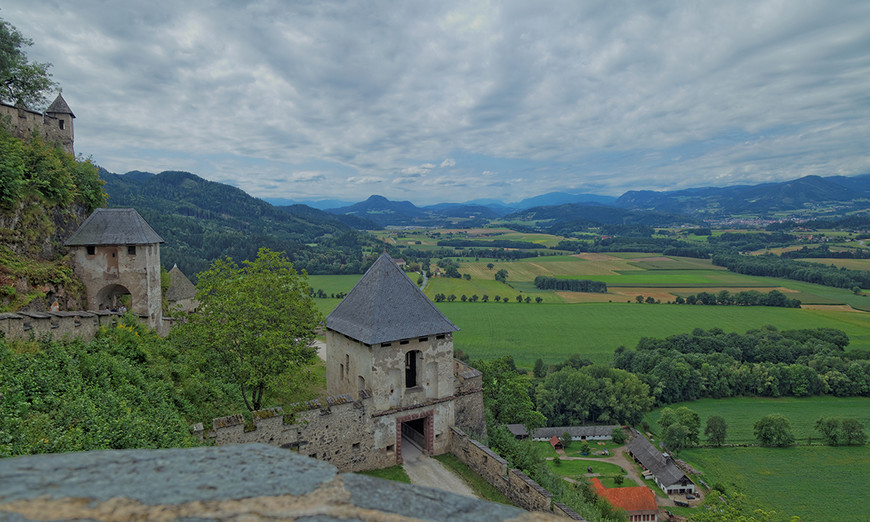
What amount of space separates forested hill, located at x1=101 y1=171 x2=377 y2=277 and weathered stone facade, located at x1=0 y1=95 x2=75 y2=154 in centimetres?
5282

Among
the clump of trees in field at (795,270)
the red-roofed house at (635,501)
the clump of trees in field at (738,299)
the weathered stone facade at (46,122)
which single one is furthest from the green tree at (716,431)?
the clump of trees in field at (795,270)

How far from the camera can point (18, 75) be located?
3005cm

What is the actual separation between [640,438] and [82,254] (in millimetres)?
61214

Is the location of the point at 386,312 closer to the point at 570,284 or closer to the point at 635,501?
the point at 635,501

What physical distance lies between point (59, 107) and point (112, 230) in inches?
460

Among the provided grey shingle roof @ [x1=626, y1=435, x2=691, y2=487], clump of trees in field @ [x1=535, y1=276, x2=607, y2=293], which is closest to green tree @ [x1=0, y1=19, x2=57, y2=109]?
grey shingle roof @ [x1=626, y1=435, x2=691, y2=487]

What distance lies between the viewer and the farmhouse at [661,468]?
4925cm

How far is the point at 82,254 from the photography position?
26047 mm

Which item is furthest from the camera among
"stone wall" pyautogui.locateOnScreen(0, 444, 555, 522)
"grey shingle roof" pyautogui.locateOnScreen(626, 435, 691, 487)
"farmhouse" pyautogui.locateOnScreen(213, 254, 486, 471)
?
"grey shingle roof" pyautogui.locateOnScreen(626, 435, 691, 487)

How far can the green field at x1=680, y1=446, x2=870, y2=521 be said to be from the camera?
142ft

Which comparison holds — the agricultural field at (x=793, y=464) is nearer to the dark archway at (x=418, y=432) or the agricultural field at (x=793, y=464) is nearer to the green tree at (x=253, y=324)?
the dark archway at (x=418, y=432)

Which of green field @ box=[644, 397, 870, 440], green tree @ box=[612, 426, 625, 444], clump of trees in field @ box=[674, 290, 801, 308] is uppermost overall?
clump of trees in field @ box=[674, 290, 801, 308]

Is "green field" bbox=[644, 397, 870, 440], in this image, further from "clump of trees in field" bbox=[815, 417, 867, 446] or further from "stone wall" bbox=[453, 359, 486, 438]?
"stone wall" bbox=[453, 359, 486, 438]

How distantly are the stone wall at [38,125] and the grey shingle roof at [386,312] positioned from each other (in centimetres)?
2273
